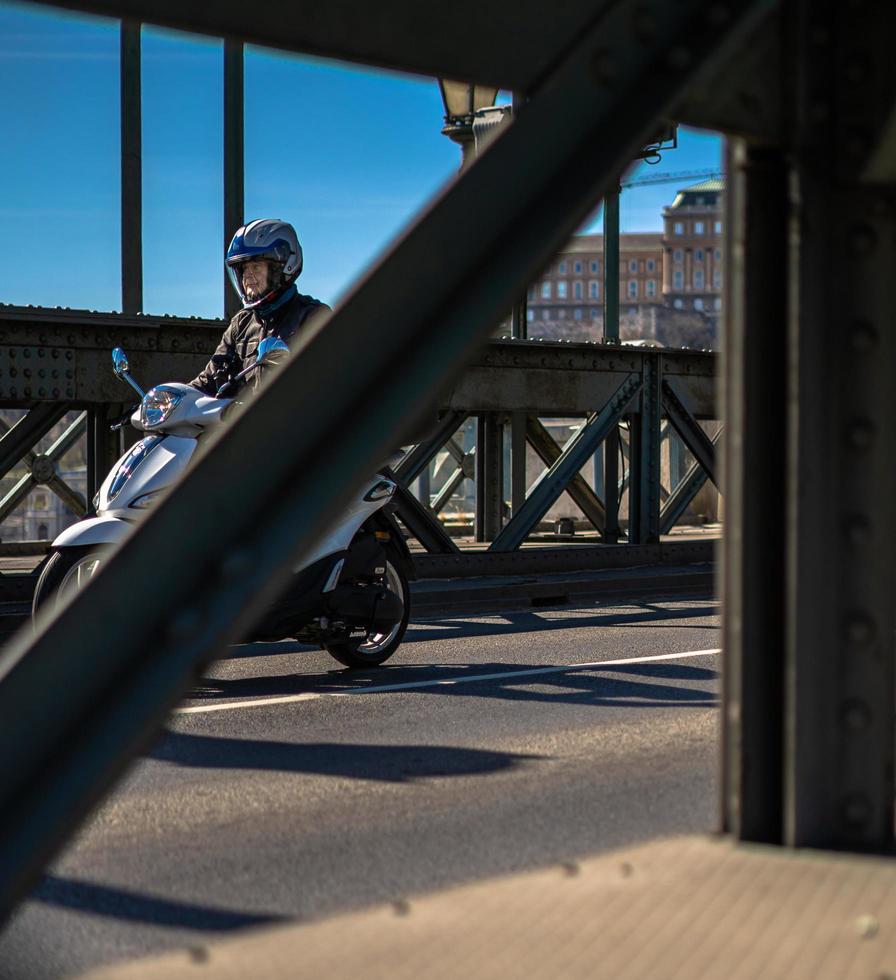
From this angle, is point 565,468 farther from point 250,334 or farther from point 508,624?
point 250,334

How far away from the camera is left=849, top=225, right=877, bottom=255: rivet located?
93.6 inches

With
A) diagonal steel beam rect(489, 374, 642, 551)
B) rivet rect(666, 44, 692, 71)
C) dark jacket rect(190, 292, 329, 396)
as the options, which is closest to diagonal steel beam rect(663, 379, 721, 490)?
diagonal steel beam rect(489, 374, 642, 551)

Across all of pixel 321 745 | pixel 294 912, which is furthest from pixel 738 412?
pixel 321 745

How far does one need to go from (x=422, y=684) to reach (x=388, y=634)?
0.56 meters

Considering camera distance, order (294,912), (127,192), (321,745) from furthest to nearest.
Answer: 1. (127,192)
2. (321,745)
3. (294,912)

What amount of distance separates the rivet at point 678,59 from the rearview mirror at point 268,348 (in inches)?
189

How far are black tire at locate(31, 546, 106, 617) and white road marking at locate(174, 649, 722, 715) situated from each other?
0.71 m

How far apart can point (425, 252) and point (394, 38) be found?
335 millimetres

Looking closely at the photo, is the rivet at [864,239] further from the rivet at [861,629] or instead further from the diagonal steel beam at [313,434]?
the rivet at [861,629]

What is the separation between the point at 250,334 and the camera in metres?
7.47

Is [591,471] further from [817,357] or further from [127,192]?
[817,357]

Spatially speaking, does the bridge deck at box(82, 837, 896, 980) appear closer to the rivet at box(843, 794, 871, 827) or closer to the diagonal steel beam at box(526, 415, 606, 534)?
the rivet at box(843, 794, 871, 827)

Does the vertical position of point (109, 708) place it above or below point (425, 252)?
below

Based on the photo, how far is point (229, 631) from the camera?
1.78 m
